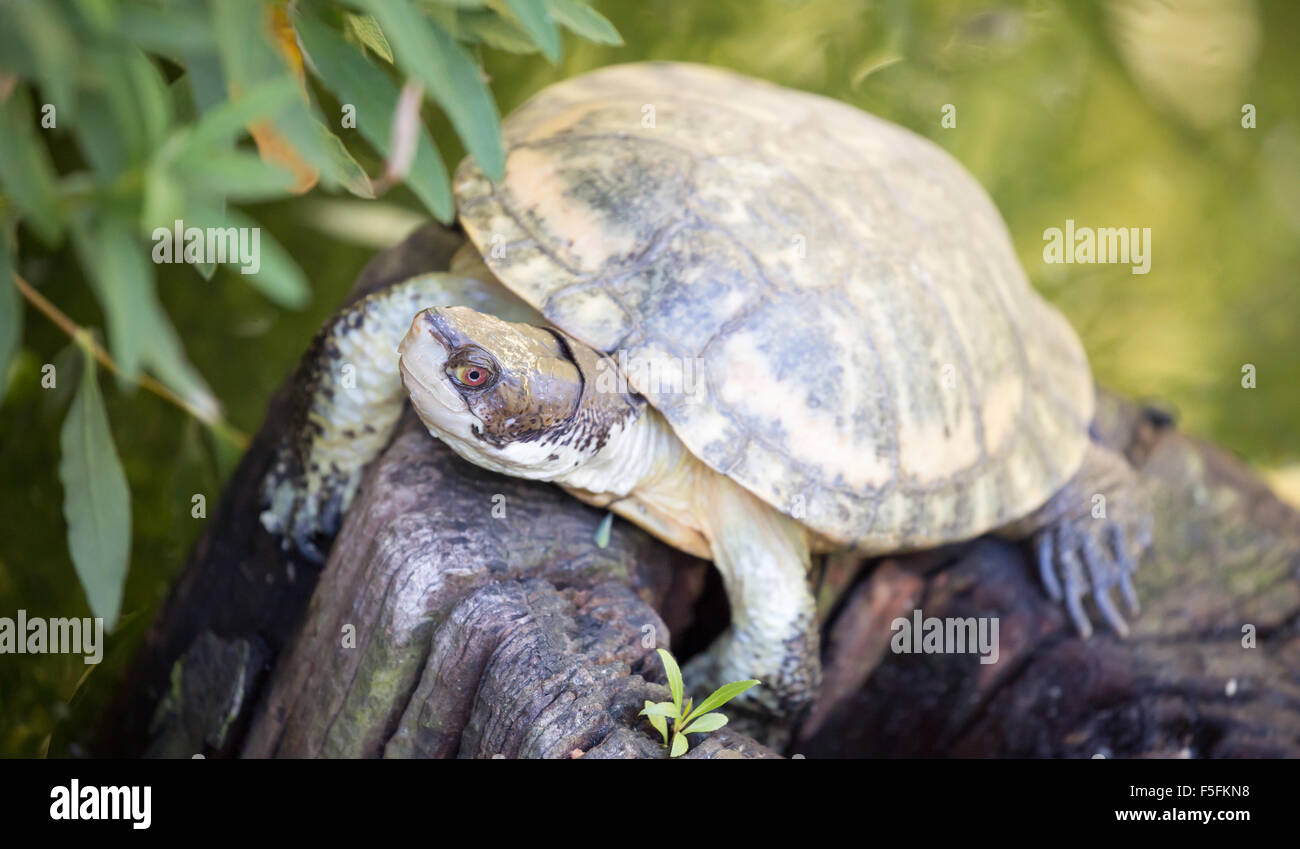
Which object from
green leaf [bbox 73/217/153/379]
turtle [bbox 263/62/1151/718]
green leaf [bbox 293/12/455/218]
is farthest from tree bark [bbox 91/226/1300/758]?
green leaf [bbox 73/217/153/379]

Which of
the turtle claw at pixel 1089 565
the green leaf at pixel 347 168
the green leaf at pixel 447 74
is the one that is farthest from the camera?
the turtle claw at pixel 1089 565

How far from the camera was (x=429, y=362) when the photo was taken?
1.59 m

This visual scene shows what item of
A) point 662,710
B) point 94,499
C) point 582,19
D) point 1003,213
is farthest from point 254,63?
point 1003,213

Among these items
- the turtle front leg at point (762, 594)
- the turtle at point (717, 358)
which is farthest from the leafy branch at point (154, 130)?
the turtle front leg at point (762, 594)

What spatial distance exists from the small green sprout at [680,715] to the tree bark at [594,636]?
0.14ft

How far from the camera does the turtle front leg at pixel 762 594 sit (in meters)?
2.04

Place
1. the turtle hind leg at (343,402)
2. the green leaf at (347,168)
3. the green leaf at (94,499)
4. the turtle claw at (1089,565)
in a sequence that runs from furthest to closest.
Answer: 1. the turtle claw at (1089,565)
2. the turtle hind leg at (343,402)
3. the green leaf at (347,168)
4. the green leaf at (94,499)

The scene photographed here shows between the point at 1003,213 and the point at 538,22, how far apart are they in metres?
4.13

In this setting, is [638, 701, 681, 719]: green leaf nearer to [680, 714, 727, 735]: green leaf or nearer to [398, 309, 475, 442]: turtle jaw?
[680, 714, 727, 735]: green leaf

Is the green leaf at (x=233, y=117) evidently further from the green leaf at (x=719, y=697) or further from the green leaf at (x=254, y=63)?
the green leaf at (x=719, y=697)

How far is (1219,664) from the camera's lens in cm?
234

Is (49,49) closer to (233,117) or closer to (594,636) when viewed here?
(233,117)

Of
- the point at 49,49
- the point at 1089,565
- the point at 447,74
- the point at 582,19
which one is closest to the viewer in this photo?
the point at 49,49

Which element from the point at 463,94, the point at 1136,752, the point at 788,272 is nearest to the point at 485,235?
the point at 788,272
